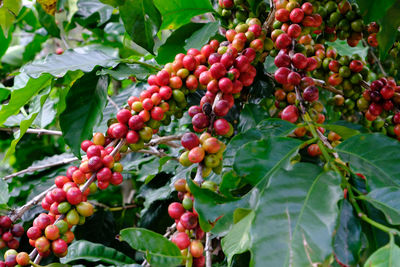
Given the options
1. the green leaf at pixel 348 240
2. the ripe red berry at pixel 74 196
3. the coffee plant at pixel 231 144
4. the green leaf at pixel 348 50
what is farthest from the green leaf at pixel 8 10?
the green leaf at pixel 348 50

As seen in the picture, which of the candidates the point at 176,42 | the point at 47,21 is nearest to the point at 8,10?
the point at 176,42

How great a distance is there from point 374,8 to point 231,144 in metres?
0.37

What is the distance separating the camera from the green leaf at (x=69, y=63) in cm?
84

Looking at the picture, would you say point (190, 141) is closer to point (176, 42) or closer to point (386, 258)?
point (386, 258)

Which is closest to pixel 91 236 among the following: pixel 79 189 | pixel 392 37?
pixel 79 189

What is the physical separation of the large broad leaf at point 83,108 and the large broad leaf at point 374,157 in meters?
0.54

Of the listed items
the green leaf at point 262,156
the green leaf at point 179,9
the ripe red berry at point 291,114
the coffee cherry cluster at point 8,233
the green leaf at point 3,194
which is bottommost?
the green leaf at point 3,194

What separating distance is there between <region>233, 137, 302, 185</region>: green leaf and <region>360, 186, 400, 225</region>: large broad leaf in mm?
141

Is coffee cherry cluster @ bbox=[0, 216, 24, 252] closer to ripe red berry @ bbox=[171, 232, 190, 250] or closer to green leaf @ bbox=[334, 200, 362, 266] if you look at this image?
ripe red berry @ bbox=[171, 232, 190, 250]

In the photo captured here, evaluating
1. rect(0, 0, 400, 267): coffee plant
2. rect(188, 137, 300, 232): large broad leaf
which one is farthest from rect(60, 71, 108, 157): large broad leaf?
rect(188, 137, 300, 232): large broad leaf

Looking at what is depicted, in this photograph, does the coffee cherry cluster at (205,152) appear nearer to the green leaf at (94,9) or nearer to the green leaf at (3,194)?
the green leaf at (3,194)

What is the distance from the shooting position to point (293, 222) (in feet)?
1.59

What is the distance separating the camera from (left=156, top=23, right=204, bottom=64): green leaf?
105 cm

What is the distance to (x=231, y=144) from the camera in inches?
29.4
